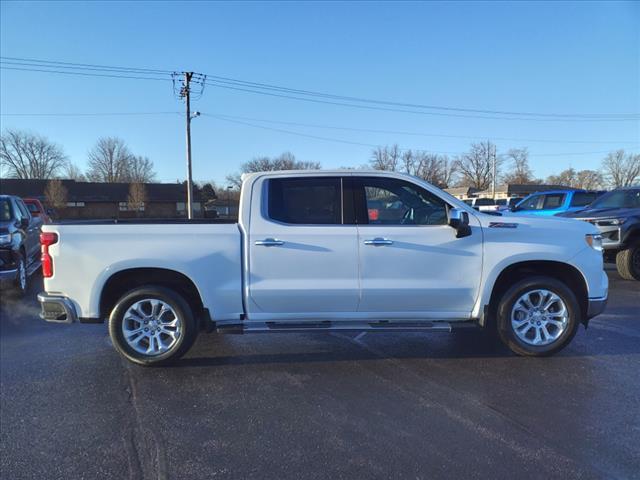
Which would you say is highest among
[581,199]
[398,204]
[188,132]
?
[188,132]

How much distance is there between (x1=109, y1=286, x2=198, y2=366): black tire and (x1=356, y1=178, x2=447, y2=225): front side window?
1.98m

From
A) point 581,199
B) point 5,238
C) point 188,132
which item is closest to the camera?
point 5,238

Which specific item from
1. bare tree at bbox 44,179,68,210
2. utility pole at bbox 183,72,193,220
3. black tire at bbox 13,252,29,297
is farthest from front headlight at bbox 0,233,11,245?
bare tree at bbox 44,179,68,210

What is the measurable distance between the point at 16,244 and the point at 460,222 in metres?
7.32

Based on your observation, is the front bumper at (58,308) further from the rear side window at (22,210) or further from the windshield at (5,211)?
the rear side window at (22,210)

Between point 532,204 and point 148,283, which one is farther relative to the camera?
point 532,204

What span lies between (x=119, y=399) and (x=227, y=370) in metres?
1.00

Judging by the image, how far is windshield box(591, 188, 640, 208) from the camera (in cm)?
955

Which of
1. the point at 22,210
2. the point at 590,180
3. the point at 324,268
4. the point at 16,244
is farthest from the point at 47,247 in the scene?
the point at 590,180

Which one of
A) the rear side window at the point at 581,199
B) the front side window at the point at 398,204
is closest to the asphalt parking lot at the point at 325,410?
the front side window at the point at 398,204

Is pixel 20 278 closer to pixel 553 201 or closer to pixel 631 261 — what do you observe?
pixel 631 261

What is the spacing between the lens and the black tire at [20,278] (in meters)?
7.59

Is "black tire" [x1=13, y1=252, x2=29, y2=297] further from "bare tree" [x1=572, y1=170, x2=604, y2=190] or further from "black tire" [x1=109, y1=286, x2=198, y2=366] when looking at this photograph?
"bare tree" [x1=572, y1=170, x2=604, y2=190]

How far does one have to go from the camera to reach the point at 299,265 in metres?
4.23
